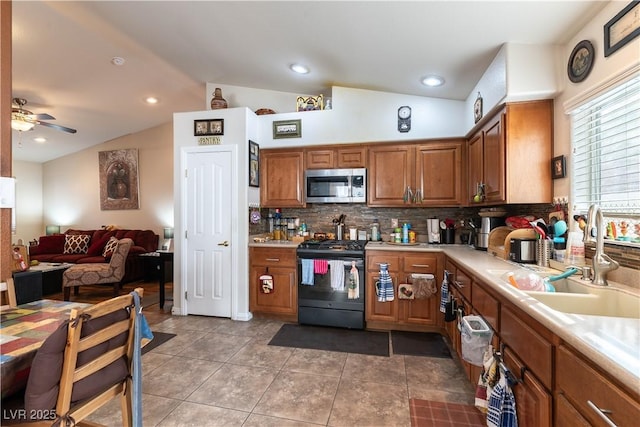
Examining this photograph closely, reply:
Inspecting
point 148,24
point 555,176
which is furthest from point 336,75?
point 555,176

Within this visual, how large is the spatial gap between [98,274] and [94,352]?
3832mm

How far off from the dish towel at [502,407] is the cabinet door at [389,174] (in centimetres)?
222

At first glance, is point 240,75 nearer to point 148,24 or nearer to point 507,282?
point 148,24

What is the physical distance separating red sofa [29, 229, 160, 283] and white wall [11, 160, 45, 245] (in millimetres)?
1231

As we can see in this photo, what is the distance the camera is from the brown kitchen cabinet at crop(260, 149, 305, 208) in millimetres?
3564

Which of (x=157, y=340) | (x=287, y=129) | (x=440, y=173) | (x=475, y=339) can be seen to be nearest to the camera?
(x=475, y=339)

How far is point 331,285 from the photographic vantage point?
10.1 feet

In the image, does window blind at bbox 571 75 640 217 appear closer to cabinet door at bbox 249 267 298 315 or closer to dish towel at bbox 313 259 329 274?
dish towel at bbox 313 259 329 274

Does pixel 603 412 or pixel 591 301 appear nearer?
pixel 603 412

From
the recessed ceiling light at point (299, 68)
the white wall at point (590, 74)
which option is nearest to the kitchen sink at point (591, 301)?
the white wall at point (590, 74)

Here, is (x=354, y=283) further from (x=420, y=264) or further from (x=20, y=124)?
(x=20, y=124)

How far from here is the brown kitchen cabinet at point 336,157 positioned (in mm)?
3434

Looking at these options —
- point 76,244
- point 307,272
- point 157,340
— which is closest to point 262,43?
point 307,272

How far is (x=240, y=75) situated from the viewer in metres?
3.46
